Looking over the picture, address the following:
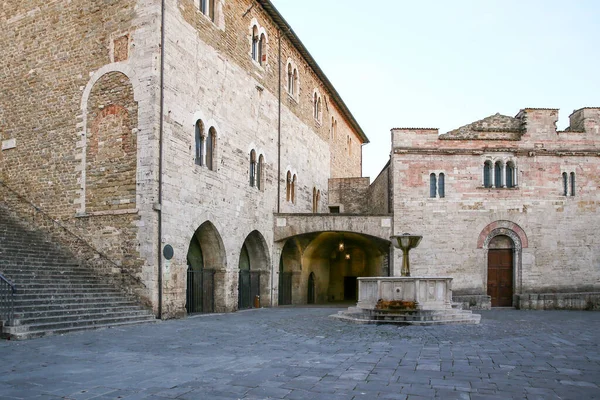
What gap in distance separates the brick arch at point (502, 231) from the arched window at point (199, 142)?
39.1 feet

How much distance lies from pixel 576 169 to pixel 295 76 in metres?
12.5

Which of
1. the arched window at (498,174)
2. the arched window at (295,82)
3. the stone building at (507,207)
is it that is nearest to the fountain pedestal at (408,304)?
the stone building at (507,207)

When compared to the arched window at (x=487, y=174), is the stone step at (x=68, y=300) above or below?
below

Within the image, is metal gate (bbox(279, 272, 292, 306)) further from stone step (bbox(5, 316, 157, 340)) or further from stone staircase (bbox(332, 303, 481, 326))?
stone step (bbox(5, 316, 157, 340))

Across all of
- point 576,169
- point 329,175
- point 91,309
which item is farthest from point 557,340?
point 329,175

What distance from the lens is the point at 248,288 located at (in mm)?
21703

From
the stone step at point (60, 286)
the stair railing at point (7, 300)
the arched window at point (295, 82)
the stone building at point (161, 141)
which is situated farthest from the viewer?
the arched window at point (295, 82)

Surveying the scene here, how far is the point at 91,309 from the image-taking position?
13.2 meters

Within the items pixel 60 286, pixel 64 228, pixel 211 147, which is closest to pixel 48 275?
pixel 60 286

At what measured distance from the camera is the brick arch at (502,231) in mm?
22922

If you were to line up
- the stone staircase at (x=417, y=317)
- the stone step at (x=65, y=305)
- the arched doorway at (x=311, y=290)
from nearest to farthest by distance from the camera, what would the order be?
the stone step at (x=65, y=305), the stone staircase at (x=417, y=317), the arched doorway at (x=311, y=290)

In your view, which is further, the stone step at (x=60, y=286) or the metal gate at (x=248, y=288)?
the metal gate at (x=248, y=288)

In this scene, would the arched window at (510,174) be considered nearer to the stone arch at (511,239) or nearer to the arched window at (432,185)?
the stone arch at (511,239)

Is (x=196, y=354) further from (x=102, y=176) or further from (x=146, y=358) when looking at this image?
(x=102, y=176)
